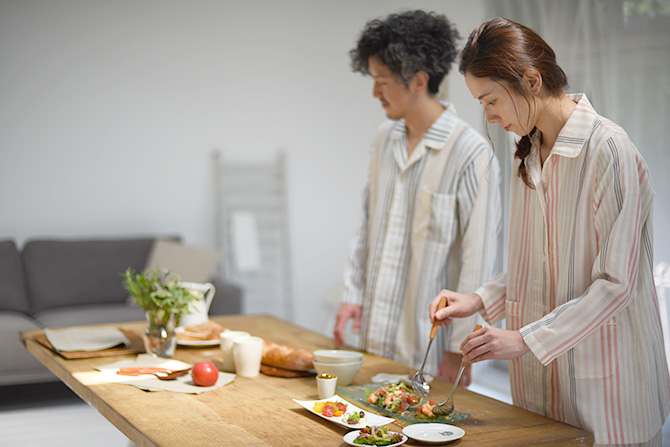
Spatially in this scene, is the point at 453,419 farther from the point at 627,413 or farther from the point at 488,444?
the point at 627,413

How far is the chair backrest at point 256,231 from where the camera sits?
216 inches

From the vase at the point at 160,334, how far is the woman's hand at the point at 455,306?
80cm

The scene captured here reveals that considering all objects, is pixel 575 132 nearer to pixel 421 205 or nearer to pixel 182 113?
pixel 421 205

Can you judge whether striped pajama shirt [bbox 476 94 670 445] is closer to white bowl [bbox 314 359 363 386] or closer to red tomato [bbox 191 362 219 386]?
white bowl [bbox 314 359 363 386]

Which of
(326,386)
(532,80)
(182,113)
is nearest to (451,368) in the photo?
(326,386)

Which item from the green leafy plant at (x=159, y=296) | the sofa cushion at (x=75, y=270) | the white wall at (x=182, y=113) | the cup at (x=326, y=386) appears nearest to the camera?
the cup at (x=326, y=386)

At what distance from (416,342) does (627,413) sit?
33.4 inches

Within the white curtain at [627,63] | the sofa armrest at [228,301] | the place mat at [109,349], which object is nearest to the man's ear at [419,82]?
the place mat at [109,349]

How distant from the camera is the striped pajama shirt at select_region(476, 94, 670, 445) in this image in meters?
1.43

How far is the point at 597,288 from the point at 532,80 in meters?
0.44

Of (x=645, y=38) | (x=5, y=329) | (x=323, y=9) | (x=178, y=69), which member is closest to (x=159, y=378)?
(x=5, y=329)

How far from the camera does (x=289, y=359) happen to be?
1.94 meters

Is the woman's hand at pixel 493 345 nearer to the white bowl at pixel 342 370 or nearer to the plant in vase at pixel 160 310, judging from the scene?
the white bowl at pixel 342 370

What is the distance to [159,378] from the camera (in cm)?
189
